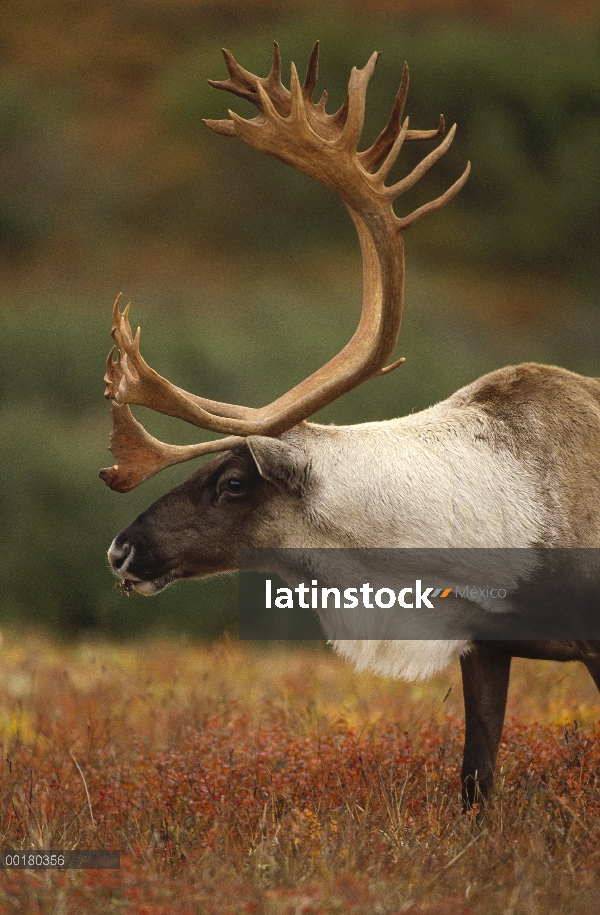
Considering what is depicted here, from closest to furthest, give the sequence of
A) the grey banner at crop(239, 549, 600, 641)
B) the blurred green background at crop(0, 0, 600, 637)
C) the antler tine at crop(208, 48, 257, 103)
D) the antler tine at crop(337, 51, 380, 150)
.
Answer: the grey banner at crop(239, 549, 600, 641)
the antler tine at crop(337, 51, 380, 150)
the antler tine at crop(208, 48, 257, 103)
the blurred green background at crop(0, 0, 600, 637)

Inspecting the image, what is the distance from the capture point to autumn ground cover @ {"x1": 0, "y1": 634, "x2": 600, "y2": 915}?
9.30 ft

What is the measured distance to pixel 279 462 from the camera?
3.77 meters

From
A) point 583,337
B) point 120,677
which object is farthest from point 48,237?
point 120,677

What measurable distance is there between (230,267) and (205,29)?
703cm

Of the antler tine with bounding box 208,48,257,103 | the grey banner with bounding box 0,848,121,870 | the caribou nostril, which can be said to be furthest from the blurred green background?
the grey banner with bounding box 0,848,121,870

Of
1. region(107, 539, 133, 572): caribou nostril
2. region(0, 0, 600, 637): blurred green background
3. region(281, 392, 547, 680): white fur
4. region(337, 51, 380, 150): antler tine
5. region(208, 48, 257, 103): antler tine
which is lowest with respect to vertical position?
region(107, 539, 133, 572): caribou nostril

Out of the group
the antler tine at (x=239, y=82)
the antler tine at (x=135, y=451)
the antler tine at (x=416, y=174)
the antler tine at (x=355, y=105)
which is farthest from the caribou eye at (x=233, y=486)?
the antler tine at (x=239, y=82)

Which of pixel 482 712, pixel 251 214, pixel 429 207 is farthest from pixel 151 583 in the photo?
pixel 251 214

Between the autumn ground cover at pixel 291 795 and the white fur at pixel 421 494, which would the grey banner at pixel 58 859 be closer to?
the autumn ground cover at pixel 291 795

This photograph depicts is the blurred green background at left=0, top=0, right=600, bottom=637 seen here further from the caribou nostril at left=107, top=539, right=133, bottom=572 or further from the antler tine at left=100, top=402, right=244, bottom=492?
the caribou nostril at left=107, top=539, right=133, bottom=572

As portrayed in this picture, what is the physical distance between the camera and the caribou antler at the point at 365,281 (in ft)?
12.5

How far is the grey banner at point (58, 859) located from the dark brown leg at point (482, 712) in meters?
1.27

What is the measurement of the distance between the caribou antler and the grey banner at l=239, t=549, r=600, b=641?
0.46 meters

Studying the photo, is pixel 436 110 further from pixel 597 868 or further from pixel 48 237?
pixel 597 868
